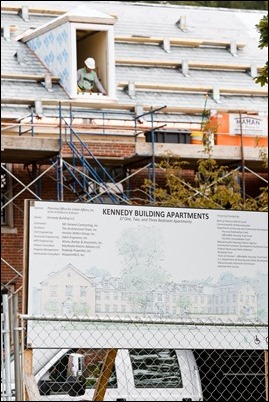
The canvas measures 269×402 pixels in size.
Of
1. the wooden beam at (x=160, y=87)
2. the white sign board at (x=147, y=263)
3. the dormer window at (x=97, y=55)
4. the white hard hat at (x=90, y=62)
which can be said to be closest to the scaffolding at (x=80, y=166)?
the dormer window at (x=97, y=55)

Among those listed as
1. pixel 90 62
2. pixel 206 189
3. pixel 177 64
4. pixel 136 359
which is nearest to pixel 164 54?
pixel 177 64

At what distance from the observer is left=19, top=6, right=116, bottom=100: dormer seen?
3344 cm

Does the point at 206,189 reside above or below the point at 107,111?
below

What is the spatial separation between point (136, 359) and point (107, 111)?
15885mm

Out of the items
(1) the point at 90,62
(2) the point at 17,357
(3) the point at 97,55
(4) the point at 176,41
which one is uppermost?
(4) the point at 176,41

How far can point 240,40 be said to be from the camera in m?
40.2

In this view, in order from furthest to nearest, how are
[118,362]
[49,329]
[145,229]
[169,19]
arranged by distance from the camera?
[169,19] → [118,362] → [145,229] → [49,329]

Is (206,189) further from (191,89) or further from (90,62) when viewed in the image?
(191,89)

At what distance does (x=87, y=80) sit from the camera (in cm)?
3397

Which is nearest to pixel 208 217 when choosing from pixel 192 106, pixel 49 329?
pixel 49 329

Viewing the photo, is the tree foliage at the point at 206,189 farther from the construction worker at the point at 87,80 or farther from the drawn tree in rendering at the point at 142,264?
the drawn tree in rendering at the point at 142,264

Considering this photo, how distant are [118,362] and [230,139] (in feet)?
50.7

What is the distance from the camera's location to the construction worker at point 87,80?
33844 mm

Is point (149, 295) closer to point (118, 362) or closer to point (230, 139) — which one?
point (118, 362)
